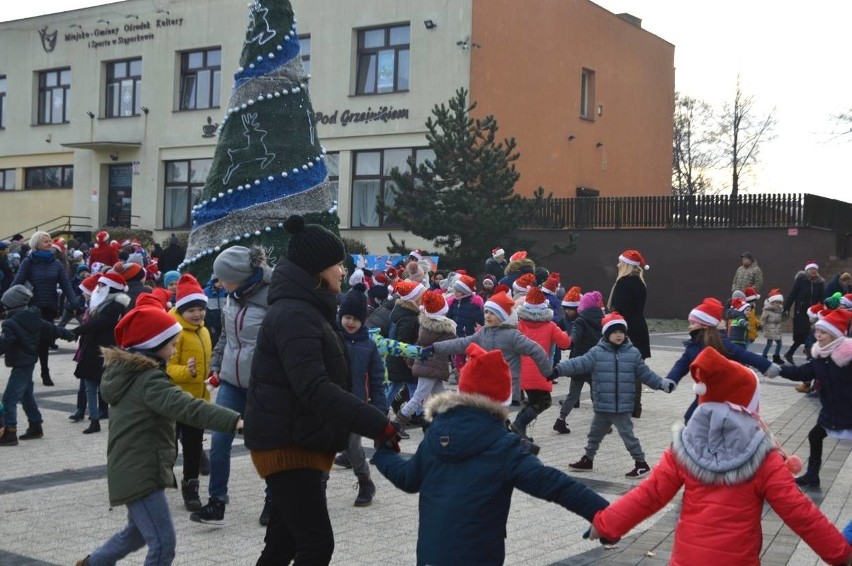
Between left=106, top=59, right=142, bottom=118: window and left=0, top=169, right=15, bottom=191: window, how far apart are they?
6193 mm

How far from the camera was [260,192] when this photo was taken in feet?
45.7

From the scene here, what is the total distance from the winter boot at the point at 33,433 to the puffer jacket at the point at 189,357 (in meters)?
3.24

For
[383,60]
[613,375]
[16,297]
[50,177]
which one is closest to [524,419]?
[613,375]

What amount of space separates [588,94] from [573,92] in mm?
1773

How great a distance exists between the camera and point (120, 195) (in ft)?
137

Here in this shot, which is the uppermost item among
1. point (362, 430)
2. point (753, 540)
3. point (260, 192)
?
point (260, 192)

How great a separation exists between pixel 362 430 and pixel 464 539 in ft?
2.00

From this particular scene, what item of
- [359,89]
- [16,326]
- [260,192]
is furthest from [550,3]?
[16,326]

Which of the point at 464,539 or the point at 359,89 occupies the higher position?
the point at 359,89

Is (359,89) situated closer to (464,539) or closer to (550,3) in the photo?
(550,3)

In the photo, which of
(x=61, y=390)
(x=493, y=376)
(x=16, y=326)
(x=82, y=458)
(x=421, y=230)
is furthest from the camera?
(x=421, y=230)

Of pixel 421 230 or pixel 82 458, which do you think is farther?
pixel 421 230

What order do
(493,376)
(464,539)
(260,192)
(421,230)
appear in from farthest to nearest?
(421,230), (260,192), (493,376), (464,539)

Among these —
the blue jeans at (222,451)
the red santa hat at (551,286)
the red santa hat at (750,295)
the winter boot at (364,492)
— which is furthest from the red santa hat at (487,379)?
the red santa hat at (750,295)
